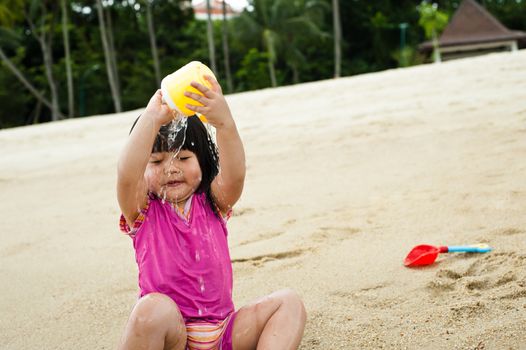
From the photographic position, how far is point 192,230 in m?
2.09

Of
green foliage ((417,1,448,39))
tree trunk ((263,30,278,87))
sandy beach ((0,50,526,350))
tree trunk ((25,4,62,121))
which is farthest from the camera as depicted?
tree trunk ((263,30,278,87))

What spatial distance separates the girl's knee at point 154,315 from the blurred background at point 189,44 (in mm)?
27973

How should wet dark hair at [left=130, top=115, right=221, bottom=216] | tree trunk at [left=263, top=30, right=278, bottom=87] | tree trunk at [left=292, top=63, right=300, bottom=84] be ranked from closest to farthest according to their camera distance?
wet dark hair at [left=130, top=115, right=221, bottom=216] → tree trunk at [left=263, top=30, right=278, bottom=87] → tree trunk at [left=292, top=63, right=300, bottom=84]

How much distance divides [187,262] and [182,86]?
1.96ft

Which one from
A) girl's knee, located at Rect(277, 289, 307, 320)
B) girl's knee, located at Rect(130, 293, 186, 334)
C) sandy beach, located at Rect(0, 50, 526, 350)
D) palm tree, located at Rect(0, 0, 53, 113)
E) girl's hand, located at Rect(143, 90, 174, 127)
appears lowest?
sandy beach, located at Rect(0, 50, 526, 350)

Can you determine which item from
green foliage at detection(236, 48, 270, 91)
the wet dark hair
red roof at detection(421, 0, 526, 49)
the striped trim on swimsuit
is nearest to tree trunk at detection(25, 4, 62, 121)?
green foliage at detection(236, 48, 270, 91)

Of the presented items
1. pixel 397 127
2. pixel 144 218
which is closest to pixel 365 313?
pixel 144 218

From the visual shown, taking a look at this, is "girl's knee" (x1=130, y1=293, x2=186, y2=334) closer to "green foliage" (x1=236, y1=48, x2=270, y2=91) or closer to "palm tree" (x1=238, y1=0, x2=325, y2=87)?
"palm tree" (x1=238, y1=0, x2=325, y2=87)

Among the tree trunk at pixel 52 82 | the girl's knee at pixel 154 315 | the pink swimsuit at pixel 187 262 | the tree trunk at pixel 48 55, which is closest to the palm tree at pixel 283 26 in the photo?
the tree trunk at pixel 48 55

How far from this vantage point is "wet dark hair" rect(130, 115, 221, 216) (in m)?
2.10

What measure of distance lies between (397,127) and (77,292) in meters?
4.05

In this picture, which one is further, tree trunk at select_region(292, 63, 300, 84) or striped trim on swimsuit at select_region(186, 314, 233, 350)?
tree trunk at select_region(292, 63, 300, 84)

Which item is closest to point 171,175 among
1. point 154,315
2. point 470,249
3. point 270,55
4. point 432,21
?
point 154,315

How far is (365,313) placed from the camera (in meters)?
2.49
